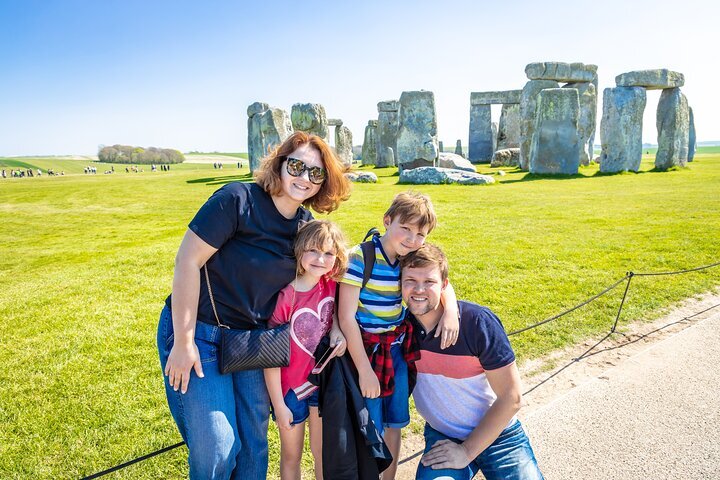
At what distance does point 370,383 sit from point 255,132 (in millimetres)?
15598

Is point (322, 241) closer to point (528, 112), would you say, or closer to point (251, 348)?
point (251, 348)

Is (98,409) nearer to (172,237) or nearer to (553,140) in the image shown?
(172,237)

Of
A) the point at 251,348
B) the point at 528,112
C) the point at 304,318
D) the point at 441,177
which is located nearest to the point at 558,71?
the point at 528,112

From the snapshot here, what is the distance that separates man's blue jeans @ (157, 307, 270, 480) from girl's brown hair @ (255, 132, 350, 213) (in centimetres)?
65

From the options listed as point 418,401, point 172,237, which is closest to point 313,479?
point 418,401

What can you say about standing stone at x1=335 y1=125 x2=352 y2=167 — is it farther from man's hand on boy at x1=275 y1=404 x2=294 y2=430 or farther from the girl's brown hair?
man's hand on boy at x1=275 y1=404 x2=294 y2=430

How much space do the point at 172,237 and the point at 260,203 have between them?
631cm

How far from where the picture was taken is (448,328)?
1896 mm

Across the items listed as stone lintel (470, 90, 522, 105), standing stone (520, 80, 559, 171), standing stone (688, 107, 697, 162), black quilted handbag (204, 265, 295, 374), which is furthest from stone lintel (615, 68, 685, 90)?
black quilted handbag (204, 265, 295, 374)

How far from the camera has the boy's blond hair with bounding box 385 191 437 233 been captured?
196 centimetres

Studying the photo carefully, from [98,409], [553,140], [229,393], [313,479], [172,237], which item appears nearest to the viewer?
[229,393]

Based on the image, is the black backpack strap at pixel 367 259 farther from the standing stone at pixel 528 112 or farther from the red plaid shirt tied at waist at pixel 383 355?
the standing stone at pixel 528 112

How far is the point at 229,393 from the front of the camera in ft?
5.95

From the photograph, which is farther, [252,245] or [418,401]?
[418,401]
